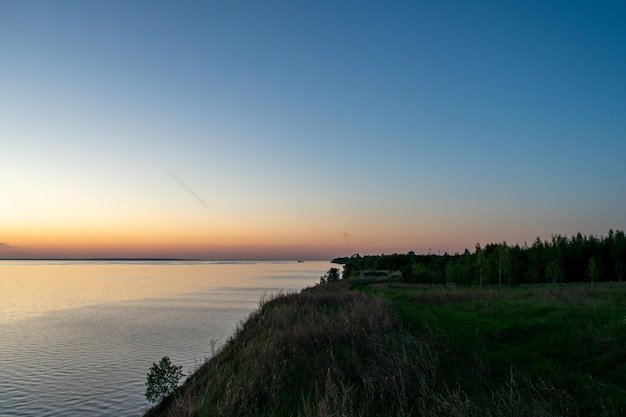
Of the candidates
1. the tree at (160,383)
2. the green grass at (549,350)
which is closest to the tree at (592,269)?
the green grass at (549,350)

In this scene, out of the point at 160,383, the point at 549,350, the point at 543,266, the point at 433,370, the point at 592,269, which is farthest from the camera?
the point at 543,266

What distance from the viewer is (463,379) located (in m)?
10.5

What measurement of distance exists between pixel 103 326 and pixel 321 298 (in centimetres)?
2145

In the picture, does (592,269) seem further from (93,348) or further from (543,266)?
(93,348)

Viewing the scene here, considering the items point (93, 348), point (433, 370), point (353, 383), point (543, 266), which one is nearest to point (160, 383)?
point (353, 383)

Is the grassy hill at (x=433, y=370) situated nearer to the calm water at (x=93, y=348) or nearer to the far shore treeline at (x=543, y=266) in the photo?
the calm water at (x=93, y=348)

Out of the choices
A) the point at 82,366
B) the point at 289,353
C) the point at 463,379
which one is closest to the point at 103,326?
the point at 82,366

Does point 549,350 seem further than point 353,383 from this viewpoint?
Yes

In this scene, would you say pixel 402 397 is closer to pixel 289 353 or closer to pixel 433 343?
pixel 433 343

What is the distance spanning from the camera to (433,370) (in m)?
10.5

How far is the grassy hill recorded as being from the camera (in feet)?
28.1

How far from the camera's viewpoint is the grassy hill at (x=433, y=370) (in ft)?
28.1

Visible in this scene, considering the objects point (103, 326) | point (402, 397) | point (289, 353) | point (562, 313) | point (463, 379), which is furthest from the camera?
point (103, 326)

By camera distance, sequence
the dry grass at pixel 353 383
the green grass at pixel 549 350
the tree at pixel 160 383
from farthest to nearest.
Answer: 1. the tree at pixel 160 383
2. the green grass at pixel 549 350
3. the dry grass at pixel 353 383
